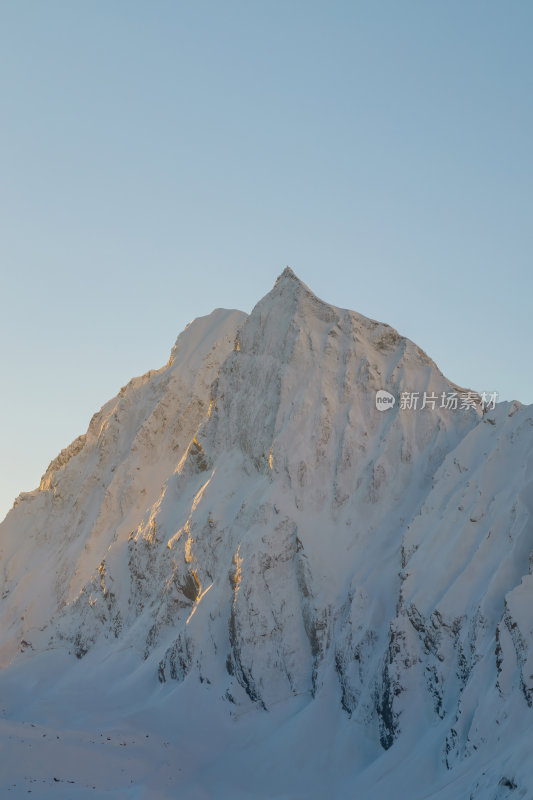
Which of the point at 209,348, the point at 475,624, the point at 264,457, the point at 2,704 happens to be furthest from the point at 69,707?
the point at 209,348

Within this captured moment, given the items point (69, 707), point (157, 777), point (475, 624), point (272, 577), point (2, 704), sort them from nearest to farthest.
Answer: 1. point (475, 624)
2. point (157, 777)
3. point (272, 577)
4. point (69, 707)
5. point (2, 704)

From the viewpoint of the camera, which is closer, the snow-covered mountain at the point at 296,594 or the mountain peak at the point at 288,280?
the snow-covered mountain at the point at 296,594

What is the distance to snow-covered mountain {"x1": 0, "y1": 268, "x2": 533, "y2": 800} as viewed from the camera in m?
48.8

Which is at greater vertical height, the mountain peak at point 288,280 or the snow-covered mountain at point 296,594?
the mountain peak at point 288,280

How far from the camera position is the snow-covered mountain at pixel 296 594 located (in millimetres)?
48781

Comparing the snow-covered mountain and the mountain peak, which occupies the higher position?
the mountain peak

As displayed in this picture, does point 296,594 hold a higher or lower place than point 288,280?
lower

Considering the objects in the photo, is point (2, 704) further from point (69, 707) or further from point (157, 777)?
point (157, 777)

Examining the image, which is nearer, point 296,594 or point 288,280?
point 296,594

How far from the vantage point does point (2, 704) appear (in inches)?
2970

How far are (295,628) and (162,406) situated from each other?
1512 inches

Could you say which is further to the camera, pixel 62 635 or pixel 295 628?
pixel 62 635

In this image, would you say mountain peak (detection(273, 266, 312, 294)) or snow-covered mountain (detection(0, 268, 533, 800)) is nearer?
snow-covered mountain (detection(0, 268, 533, 800))

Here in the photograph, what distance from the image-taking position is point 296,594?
63000mm
